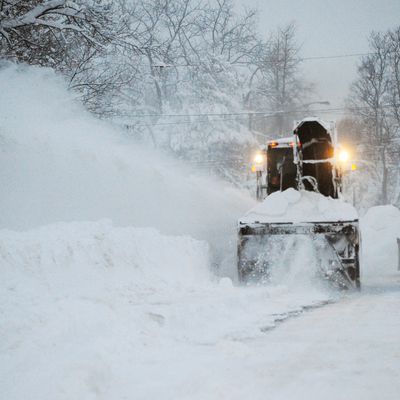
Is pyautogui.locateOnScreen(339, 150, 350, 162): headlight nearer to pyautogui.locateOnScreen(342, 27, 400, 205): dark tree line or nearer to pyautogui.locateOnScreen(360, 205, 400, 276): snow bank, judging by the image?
pyautogui.locateOnScreen(360, 205, 400, 276): snow bank

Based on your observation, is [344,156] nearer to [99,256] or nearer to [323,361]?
[99,256]

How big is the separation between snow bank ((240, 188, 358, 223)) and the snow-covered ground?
75 cm

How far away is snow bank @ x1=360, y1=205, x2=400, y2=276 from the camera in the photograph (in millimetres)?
17516

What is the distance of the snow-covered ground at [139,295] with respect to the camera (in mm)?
3986

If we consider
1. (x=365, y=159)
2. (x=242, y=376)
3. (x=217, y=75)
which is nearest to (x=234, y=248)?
(x=242, y=376)

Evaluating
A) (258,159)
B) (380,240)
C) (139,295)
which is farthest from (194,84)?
(139,295)

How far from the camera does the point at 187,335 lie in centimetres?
553

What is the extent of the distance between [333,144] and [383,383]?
799cm

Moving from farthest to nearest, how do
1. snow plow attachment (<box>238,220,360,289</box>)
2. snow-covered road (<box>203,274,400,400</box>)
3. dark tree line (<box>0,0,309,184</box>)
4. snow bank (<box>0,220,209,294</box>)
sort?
dark tree line (<box>0,0,309,184</box>), snow plow attachment (<box>238,220,360,289</box>), snow bank (<box>0,220,209,294</box>), snow-covered road (<box>203,274,400,400</box>)

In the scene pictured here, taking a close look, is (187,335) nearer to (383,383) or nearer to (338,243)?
(383,383)

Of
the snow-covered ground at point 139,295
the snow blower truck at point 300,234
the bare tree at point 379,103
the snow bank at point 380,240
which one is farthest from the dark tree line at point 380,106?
the snow blower truck at point 300,234

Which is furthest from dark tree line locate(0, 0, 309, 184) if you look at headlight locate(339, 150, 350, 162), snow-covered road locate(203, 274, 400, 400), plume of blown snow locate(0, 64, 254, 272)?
snow-covered road locate(203, 274, 400, 400)

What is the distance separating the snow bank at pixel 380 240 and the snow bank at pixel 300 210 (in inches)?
225

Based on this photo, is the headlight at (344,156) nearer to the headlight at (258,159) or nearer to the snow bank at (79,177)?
the headlight at (258,159)
